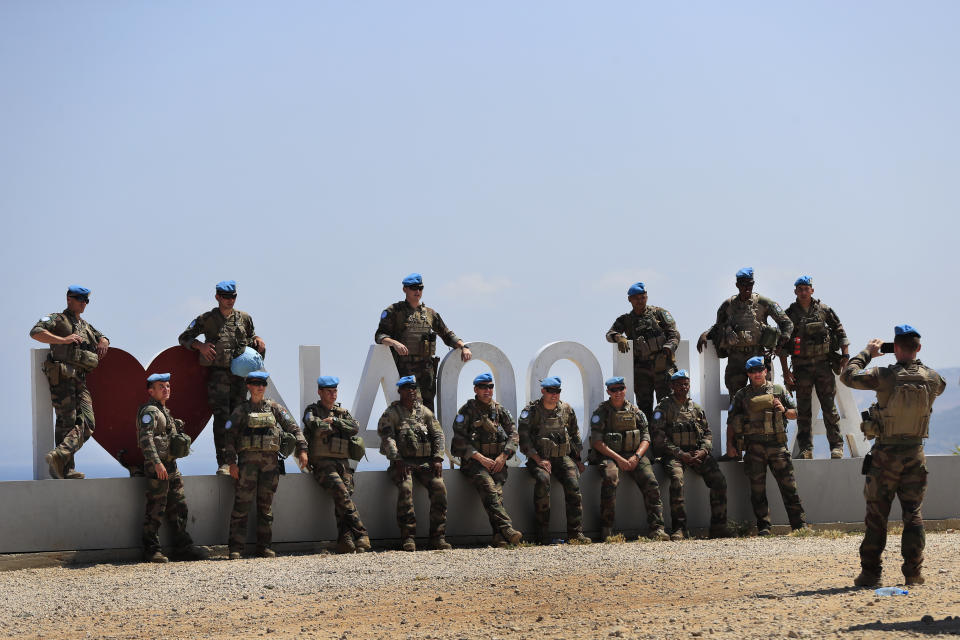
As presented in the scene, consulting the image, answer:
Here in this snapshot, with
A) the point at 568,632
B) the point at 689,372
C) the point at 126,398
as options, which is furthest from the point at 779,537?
the point at 126,398

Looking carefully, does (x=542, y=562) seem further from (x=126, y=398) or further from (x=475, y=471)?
(x=126, y=398)

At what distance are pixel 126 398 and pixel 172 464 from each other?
1253 millimetres

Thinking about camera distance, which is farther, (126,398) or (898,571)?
(126,398)

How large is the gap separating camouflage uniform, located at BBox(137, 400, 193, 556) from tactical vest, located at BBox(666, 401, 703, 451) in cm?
610

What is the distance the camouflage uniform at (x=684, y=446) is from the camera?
15172 mm

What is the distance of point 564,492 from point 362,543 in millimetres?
2658

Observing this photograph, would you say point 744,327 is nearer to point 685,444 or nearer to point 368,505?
point 685,444

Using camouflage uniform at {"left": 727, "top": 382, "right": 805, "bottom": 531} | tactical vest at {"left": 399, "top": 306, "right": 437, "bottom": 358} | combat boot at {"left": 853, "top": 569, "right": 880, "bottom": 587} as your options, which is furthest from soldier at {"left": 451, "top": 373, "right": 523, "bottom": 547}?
combat boot at {"left": 853, "top": 569, "right": 880, "bottom": 587}

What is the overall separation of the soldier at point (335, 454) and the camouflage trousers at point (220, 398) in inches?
36.0

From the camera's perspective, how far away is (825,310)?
16.1 m

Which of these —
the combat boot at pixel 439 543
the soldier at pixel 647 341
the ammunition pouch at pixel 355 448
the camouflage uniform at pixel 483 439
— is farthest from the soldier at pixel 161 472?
the soldier at pixel 647 341

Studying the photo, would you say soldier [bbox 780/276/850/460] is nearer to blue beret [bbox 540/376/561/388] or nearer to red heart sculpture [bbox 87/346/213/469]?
blue beret [bbox 540/376/561/388]

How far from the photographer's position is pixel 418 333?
14539 mm

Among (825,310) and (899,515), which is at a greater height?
(825,310)
